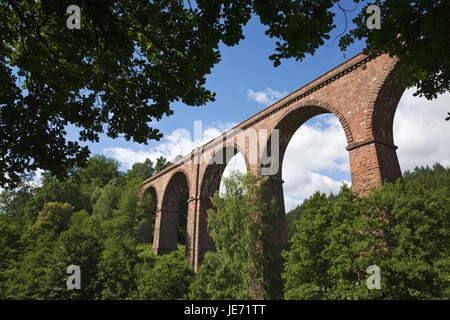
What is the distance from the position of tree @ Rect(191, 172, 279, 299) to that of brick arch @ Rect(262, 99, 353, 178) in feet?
7.59

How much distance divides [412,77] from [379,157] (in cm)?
491

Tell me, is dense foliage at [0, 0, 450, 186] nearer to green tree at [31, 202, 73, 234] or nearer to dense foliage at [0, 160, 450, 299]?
dense foliage at [0, 160, 450, 299]

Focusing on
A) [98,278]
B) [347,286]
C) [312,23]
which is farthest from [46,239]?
[312,23]

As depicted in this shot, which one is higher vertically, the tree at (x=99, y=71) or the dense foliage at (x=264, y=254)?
the tree at (x=99, y=71)

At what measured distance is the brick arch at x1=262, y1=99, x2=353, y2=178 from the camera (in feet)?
40.3

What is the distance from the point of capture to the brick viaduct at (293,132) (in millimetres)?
9859

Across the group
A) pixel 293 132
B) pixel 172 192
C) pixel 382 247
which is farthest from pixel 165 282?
pixel 172 192

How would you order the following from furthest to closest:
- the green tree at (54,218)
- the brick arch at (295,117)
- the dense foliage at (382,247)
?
the green tree at (54,218) → the brick arch at (295,117) → the dense foliage at (382,247)

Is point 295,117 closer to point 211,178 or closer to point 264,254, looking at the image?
point 264,254

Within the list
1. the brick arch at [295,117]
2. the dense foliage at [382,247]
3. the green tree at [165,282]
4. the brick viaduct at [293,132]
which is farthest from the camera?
the green tree at [165,282]

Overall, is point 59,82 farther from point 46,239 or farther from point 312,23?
point 46,239

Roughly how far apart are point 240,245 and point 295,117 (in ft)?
23.0

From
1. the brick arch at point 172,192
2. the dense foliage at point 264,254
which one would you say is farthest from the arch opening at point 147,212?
the brick arch at point 172,192

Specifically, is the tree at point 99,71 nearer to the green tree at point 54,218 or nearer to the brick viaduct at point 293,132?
the brick viaduct at point 293,132
